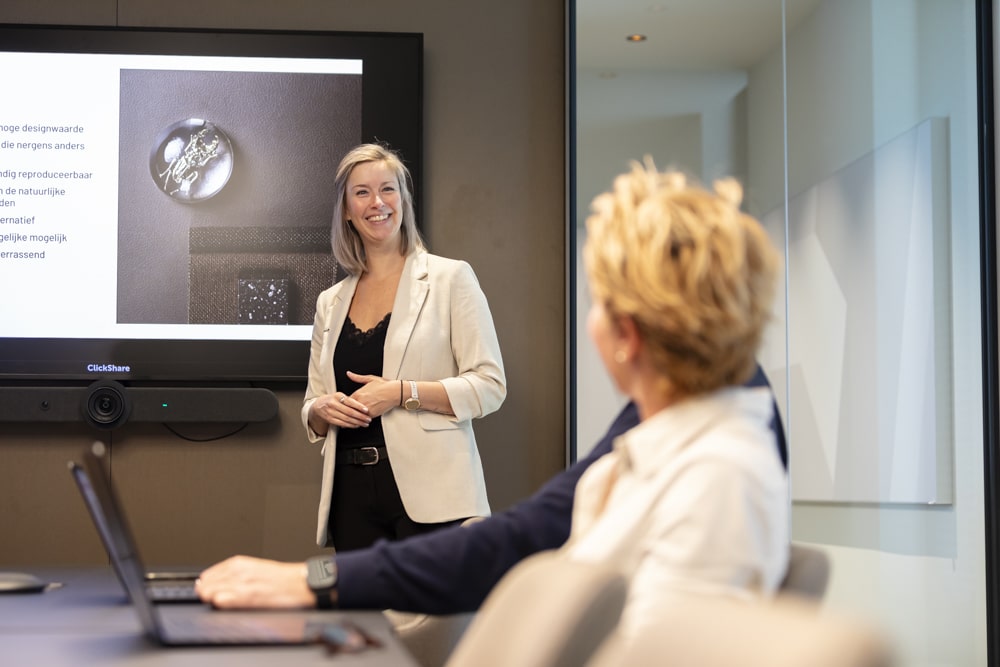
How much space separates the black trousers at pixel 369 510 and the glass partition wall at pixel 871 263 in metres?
1.39

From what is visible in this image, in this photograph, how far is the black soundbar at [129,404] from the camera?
3.92 m

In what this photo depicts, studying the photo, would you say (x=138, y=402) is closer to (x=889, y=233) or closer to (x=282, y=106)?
(x=282, y=106)

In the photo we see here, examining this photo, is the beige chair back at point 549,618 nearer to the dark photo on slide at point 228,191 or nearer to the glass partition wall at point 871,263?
the glass partition wall at point 871,263

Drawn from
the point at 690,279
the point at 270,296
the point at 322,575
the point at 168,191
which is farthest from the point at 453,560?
the point at 168,191

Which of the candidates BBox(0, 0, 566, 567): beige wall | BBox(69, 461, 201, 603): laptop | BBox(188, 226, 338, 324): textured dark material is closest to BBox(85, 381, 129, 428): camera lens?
BBox(0, 0, 566, 567): beige wall

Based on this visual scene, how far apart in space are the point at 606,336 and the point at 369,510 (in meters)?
2.06

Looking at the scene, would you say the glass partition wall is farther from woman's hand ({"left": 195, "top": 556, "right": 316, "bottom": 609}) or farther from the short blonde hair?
the short blonde hair

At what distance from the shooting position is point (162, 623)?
1.53 m

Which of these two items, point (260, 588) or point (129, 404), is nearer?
point (260, 588)

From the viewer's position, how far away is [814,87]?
3.88 meters

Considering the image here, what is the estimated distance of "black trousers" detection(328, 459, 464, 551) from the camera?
326 centimetres

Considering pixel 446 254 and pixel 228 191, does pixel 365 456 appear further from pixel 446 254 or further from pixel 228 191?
pixel 228 191

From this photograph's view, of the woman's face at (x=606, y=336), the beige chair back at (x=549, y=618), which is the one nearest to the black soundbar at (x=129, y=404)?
the woman's face at (x=606, y=336)

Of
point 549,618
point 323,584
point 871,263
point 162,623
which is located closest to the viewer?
point 549,618
